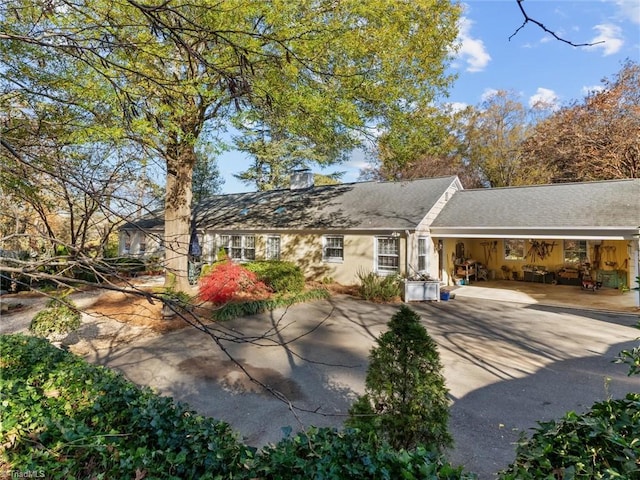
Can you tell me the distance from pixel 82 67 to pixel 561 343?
12418 mm

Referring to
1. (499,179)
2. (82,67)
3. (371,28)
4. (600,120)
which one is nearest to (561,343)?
(371,28)

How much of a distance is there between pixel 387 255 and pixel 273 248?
21.3 ft

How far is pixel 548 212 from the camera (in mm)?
13070

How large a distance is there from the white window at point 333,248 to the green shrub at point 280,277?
2.45m

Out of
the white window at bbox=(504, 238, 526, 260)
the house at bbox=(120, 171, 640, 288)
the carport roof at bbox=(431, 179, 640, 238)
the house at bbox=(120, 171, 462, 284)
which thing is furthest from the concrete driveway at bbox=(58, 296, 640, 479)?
the white window at bbox=(504, 238, 526, 260)

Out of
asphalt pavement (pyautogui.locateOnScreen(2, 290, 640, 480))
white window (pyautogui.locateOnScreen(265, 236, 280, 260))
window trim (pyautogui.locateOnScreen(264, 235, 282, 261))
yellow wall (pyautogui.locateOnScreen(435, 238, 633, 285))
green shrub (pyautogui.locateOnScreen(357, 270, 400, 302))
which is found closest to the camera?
asphalt pavement (pyautogui.locateOnScreen(2, 290, 640, 480))

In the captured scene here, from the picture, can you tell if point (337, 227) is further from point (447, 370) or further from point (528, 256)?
point (528, 256)

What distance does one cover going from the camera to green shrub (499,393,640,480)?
187 cm

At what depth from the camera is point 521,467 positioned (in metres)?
2.10

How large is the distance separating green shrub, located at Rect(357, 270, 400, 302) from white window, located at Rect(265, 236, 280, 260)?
229 inches

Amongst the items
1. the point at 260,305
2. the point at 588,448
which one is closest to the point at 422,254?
the point at 260,305

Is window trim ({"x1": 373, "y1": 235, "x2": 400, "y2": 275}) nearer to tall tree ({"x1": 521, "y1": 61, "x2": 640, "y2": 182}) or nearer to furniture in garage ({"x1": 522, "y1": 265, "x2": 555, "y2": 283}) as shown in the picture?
furniture in garage ({"x1": 522, "y1": 265, "x2": 555, "y2": 283})

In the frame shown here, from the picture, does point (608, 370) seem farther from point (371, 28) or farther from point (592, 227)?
point (371, 28)

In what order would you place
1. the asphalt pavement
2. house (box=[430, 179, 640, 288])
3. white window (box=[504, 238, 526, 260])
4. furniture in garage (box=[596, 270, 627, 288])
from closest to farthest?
the asphalt pavement
house (box=[430, 179, 640, 288])
furniture in garage (box=[596, 270, 627, 288])
white window (box=[504, 238, 526, 260])
